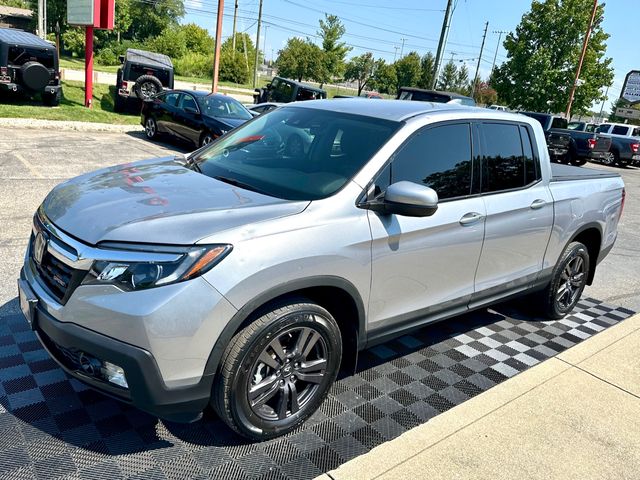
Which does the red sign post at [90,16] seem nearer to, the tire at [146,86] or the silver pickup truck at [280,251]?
the tire at [146,86]

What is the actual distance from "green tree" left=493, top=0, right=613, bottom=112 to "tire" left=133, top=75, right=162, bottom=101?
84.2ft

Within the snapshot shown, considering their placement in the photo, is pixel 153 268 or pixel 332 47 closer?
pixel 153 268

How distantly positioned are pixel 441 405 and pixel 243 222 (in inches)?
70.4

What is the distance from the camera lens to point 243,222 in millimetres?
2492

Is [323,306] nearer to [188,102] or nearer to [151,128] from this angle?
[188,102]

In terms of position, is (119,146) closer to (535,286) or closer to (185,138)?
(185,138)

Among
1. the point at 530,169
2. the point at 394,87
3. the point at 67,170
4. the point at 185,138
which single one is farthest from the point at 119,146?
the point at 394,87

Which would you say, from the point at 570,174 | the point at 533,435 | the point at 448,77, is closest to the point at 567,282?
the point at 570,174

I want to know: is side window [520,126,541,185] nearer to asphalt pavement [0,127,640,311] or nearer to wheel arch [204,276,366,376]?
wheel arch [204,276,366,376]

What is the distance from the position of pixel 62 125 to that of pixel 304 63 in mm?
36719

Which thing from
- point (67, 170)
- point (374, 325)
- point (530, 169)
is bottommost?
point (67, 170)

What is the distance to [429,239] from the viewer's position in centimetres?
320

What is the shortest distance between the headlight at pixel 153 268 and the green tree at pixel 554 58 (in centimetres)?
3550

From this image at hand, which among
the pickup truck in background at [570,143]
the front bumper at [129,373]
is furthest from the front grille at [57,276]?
the pickup truck in background at [570,143]
